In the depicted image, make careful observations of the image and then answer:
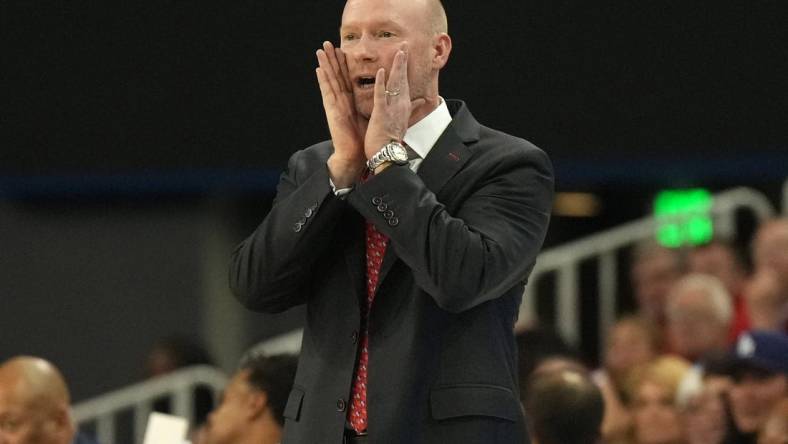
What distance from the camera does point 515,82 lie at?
25.0 feet

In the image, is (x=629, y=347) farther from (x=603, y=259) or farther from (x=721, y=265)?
(x=603, y=259)

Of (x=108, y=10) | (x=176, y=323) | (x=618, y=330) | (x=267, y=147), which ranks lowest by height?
(x=176, y=323)

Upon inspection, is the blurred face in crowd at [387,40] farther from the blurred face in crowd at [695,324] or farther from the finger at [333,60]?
the blurred face in crowd at [695,324]

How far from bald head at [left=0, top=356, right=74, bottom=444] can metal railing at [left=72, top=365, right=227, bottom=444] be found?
9.74ft

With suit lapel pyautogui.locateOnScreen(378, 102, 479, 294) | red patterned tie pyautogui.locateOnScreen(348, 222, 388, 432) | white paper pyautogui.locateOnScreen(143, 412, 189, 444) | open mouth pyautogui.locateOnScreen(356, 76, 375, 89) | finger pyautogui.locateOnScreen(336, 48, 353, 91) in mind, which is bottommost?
white paper pyautogui.locateOnScreen(143, 412, 189, 444)

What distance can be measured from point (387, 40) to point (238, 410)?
2152mm

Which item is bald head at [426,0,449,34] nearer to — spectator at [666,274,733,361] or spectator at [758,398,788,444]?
spectator at [758,398,788,444]

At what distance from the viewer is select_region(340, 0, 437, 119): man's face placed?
3.09 metres

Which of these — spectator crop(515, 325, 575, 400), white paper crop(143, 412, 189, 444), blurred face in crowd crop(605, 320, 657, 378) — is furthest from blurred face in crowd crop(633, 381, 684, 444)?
white paper crop(143, 412, 189, 444)


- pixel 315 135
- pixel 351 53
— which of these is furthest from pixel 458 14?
pixel 351 53

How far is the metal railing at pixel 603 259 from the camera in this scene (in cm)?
782

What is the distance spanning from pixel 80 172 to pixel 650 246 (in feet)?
10.0

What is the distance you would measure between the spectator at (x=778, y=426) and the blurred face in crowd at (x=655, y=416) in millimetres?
795

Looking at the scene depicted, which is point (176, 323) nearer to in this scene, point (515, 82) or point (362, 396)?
point (515, 82)
